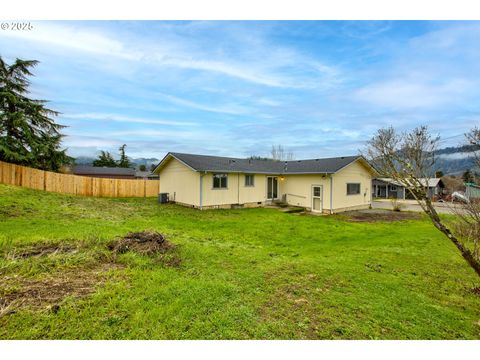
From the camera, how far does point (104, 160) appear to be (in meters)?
44.5

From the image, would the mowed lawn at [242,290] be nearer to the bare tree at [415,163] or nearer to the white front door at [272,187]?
the bare tree at [415,163]

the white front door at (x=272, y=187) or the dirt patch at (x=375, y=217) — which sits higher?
the white front door at (x=272, y=187)

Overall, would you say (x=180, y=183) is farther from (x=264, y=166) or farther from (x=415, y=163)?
(x=415, y=163)

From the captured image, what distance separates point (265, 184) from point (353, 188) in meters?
6.17

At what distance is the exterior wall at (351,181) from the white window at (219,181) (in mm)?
7037

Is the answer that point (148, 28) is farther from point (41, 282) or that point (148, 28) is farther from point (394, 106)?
point (394, 106)

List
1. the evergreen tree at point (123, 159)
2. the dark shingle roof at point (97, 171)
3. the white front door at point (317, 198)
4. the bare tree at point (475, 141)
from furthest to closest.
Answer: the evergreen tree at point (123, 159) → the dark shingle roof at point (97, 171) → the white front door at point (317, 198) → the bare tree at point (475, 141)

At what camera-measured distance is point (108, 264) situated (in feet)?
15.2

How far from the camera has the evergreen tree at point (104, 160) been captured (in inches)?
1732

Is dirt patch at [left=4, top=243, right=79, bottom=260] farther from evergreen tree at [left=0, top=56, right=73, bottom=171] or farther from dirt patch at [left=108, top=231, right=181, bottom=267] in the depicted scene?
evergreen tree at [left=0, top=56, right=73, bottom=171]

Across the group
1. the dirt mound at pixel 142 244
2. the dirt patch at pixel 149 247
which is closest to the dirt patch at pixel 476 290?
the dirt patch at pixel 149 247

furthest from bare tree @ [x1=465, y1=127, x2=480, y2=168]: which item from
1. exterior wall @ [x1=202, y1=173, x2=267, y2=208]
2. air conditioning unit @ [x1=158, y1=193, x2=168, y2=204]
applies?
air conditioning unit @ [x1=158, y1=193, x2=168, y2=204]

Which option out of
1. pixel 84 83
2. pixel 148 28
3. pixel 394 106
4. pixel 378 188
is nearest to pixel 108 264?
pixel 148 28
